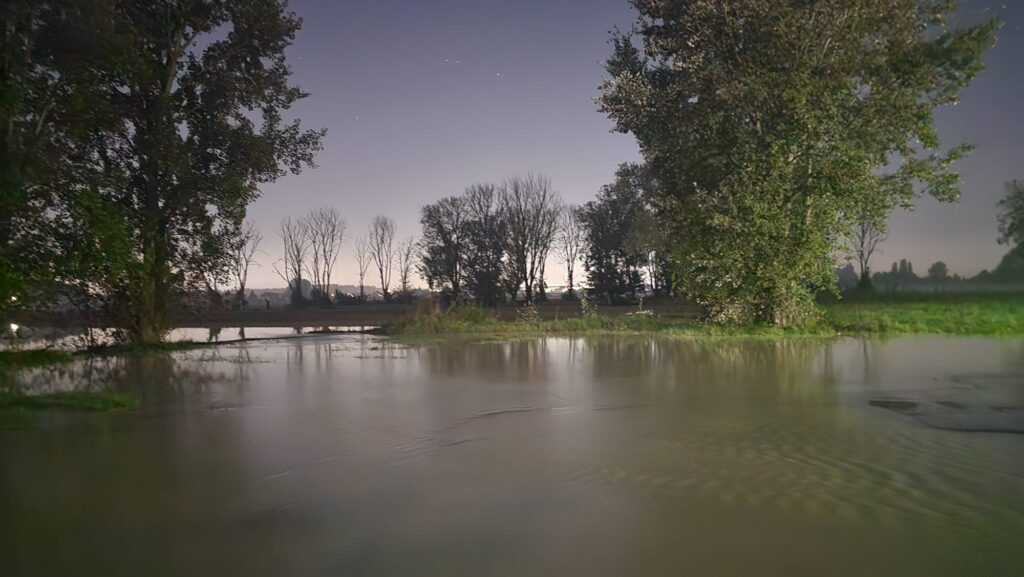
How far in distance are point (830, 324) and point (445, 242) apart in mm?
32596

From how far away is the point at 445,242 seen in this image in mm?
46625

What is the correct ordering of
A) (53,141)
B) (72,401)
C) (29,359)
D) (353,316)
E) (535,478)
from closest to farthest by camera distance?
(535,478) < (72,401) < (53,141) < (29,359) < (353,316)

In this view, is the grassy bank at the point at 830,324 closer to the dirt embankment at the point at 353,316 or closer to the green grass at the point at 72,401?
the dirt embankment at the point at 353,316

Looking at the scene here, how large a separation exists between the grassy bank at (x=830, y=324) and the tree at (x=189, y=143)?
576cm

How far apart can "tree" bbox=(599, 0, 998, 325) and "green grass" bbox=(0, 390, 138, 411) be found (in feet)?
41.3

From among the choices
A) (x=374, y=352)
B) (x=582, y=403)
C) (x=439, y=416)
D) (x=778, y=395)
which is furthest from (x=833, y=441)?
(x=374, y=352)

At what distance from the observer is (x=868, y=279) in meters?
26.3

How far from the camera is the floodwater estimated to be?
385cm

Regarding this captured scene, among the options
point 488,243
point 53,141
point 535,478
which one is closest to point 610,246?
point 488,243

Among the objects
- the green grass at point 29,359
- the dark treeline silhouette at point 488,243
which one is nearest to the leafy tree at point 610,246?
the dark treeline silhouette at point 488,243

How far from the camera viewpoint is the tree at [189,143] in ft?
52.4

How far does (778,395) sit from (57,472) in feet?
25.7

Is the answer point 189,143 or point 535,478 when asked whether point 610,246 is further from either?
point 535,478

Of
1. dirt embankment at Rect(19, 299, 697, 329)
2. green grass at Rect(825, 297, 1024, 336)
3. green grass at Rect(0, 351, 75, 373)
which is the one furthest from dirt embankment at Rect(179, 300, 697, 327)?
green grass at Rect(0, 351, 75, 373)
